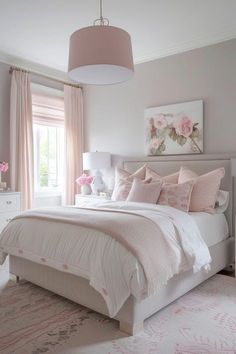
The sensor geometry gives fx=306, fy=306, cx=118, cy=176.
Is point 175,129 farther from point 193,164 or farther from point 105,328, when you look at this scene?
point 105,328

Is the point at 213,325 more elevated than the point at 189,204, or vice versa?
the point at 189,204

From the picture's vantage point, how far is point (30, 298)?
2.68m

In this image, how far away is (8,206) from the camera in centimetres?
390

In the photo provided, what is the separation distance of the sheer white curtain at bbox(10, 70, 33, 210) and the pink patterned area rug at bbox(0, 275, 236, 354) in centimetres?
184

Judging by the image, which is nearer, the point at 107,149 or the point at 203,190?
the point at 203,190

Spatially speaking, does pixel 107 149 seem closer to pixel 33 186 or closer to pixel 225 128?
pixel 33 186

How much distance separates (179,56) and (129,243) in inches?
119

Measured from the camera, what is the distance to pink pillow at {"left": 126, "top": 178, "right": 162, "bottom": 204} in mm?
3289

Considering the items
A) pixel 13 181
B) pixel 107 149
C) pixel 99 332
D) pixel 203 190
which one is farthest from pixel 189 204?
pixel 13 181

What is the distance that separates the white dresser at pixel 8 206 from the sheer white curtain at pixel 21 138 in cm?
36

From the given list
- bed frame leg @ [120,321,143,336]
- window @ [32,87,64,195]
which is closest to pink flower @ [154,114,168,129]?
window @ [32,87,64,195]

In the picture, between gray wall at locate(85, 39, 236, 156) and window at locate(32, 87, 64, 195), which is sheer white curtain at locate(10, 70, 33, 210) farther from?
gray wall at locate(85, 39, 236, 156)

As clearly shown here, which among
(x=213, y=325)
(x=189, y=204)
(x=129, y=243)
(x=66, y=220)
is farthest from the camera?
(x=189, y=204)

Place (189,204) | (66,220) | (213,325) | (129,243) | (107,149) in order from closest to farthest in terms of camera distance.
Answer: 1. (129,243)
2. (213,325)
3. (66,220)
4. (189,204)
5. (107,149)
